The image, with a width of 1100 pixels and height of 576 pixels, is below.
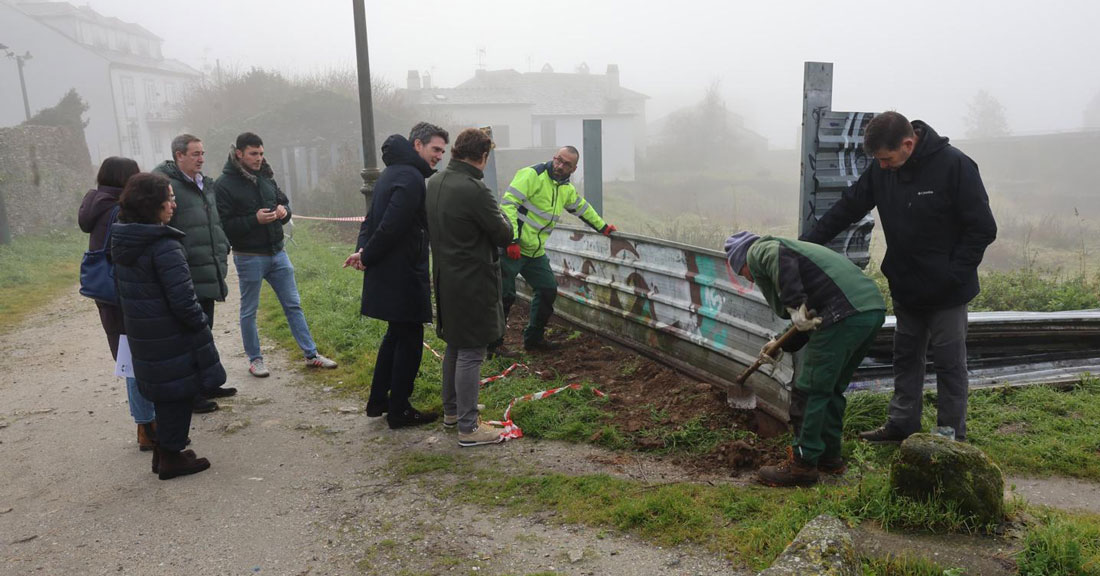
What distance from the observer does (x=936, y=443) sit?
3250 millimetres

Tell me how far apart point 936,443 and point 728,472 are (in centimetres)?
126

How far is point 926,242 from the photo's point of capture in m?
4.09

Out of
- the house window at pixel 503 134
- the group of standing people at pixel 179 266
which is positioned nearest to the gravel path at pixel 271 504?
the group of standing people at pixel 179 266

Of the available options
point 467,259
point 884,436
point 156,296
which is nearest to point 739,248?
point 884,436

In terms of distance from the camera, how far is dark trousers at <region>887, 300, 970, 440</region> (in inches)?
165

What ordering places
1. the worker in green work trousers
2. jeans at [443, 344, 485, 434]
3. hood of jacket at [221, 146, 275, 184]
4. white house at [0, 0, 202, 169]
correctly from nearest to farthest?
the worker in green work trousers < jeans at [443, 344, 485, 434] < hood of jacket at [221, 146, 275, 184] < white house at [0, 0, 202, 169]

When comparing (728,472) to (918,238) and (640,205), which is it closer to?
(918,238)

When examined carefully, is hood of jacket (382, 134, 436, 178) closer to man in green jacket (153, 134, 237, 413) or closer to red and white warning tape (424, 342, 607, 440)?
man in green jacket (153, 134, 237, 413)

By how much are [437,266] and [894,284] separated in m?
2.79

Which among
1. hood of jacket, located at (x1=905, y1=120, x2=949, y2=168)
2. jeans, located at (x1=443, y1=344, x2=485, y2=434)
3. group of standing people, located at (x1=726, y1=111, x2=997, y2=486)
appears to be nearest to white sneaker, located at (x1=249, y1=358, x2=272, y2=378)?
jeans, located at (x1=443, y1=344, x2=485, y2=434)

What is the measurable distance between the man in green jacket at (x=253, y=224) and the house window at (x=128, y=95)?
50.7 metres

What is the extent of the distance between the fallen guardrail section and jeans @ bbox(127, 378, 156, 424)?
372 cm

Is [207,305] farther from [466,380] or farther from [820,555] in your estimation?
[820,555]

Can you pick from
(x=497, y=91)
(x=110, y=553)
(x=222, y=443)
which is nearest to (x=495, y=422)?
(x=222, y=443)
